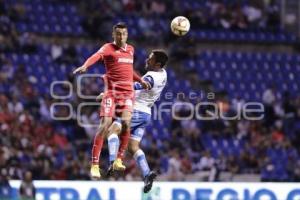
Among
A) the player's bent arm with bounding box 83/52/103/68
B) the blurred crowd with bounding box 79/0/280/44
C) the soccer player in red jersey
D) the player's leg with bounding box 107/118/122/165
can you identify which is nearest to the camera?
the player's bent arm with bounding box 83/52/103/68

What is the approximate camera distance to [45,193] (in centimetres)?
2008

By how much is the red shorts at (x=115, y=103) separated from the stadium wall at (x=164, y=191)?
20.7 ft

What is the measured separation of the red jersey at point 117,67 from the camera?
14.1 metres

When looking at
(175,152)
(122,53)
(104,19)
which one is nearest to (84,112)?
(175,152)

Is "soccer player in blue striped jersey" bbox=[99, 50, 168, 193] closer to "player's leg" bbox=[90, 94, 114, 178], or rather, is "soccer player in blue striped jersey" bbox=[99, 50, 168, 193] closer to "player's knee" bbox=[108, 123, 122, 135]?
"player's knee" bbox=[108, 123, 122, 135]

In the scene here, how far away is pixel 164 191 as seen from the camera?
813 inches

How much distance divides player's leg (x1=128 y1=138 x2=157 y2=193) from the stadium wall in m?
5.71

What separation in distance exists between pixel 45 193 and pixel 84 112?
3.97 metres

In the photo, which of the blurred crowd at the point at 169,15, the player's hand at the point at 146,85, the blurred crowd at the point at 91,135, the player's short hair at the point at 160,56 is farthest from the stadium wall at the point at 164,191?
the blurred crowd at the point at 169,15

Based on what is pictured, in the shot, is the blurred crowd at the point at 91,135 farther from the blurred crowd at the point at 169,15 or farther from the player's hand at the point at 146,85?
the player's hand at the point at 146,85

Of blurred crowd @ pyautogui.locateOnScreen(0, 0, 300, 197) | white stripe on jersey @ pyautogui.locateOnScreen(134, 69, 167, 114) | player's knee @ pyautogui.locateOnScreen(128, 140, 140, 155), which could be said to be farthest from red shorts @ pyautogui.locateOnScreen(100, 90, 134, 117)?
blurred crowd @ pyautogui.locateOnScreen(0, 0, 300, 197)

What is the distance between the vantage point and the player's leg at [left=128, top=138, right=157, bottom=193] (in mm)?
14352

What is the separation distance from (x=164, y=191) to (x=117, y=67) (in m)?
7.13

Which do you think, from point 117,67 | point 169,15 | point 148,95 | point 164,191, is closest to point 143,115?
point 148,95
